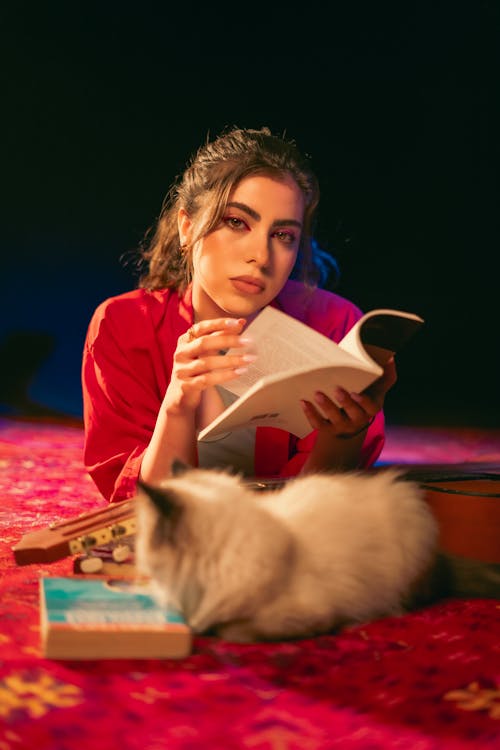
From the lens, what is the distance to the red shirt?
1.71m

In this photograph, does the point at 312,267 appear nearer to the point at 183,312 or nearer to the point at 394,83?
the point at 183,312

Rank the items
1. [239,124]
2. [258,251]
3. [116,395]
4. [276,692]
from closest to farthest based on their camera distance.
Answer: [276,692]
[258,251]
[116,395]
[239,124]

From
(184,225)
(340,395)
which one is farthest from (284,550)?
(184,225)

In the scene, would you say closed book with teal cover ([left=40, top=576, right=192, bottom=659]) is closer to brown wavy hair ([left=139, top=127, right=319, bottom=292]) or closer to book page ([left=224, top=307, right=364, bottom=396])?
book page ([left=224, top=307, right=364, bottom=396])

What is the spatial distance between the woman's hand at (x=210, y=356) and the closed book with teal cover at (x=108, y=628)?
1.28 ft

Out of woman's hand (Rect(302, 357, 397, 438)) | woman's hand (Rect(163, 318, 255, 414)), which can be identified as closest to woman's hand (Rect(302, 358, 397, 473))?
woman's hand (Rect(302, 357, 397, 438))

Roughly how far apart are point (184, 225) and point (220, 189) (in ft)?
0.67

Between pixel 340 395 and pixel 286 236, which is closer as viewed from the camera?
pixel 340 395

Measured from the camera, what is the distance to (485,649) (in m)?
1.06

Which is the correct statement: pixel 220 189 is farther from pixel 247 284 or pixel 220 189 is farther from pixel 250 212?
pixel 247 284

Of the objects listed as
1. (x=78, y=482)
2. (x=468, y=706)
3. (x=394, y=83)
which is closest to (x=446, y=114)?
(x=394, y=83)

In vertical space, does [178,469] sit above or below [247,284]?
below

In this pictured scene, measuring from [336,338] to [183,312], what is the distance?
1.19 feet

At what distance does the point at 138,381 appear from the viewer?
1779mm
